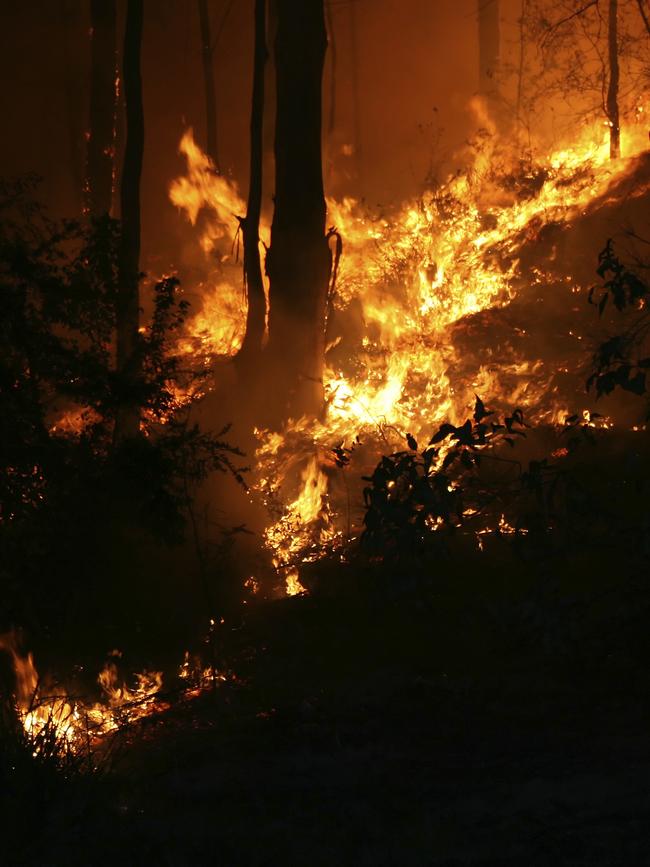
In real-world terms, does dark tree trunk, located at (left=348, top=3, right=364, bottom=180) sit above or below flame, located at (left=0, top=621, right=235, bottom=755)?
above

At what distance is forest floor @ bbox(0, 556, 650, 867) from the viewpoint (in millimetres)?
4504

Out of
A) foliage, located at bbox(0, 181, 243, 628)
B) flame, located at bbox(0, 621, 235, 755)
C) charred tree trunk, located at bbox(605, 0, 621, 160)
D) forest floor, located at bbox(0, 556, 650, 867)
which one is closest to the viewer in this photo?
forest floor, located at bbox(0, 556, 650, 867)

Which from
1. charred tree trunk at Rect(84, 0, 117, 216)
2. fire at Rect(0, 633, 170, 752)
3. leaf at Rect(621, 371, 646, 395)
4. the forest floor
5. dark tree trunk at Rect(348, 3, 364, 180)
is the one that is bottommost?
the forest floor

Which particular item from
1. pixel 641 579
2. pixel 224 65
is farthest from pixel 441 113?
pixel 641 579

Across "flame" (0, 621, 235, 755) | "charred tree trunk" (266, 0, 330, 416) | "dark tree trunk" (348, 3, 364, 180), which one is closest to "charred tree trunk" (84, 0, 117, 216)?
"charred tree trunk" (266, 0, 330, 416)

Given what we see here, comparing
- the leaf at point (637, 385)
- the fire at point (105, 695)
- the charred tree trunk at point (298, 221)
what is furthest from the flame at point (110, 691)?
the charred tree trunk at point (298, 221)

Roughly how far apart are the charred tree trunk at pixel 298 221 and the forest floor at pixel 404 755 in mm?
5001

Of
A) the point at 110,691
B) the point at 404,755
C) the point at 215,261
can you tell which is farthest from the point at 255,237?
the point at 404,755

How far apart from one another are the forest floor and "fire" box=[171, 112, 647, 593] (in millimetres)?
2690

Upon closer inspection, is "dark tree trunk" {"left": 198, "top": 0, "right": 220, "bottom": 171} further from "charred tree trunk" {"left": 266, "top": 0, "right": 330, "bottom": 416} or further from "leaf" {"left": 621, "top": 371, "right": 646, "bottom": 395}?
"leaf" {"left": 621, "top": 371, "right": 646, "bottom": 395}

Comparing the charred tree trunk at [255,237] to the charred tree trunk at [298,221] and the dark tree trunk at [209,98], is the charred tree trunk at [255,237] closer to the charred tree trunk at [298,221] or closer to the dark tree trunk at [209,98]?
the charred tree trunk at [298,221]

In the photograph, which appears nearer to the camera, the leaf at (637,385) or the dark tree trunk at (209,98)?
the leaf at (637,385)

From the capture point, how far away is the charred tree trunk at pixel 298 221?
12727 mm

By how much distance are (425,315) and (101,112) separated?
268 inches
